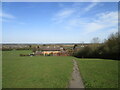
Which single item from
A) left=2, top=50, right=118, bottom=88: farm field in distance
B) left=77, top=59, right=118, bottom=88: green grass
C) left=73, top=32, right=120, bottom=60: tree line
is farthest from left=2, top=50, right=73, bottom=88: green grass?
left=73, top=32, right=120, bottom=60: tree line

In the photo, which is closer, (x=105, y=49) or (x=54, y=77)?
(x=54, y=77)

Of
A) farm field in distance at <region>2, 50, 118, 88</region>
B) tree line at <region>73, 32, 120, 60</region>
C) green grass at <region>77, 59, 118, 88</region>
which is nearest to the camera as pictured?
green grass at <region>77, 59, 118, 88</region>

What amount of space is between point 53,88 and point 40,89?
89 cm

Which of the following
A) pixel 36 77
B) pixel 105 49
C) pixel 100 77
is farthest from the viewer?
pixel 105 49

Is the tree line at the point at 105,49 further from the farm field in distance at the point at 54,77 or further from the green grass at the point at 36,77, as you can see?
the green grass at the point at 36,77

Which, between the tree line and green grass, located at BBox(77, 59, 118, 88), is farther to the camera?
the tree line

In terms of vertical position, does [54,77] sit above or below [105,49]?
below

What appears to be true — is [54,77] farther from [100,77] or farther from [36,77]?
[100,77]

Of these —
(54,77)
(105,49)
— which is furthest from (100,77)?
(105,49)

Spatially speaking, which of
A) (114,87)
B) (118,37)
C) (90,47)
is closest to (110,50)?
(118,37)

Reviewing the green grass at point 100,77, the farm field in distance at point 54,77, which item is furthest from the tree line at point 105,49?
the green grass at point 100,77

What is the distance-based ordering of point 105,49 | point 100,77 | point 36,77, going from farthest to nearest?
1. point 105,49
2. point 36,77
3. point 100,77

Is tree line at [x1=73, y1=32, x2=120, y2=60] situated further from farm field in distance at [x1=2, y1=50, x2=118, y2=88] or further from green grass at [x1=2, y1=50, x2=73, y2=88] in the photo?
green grass at [x1=2, y1=50, x2=73, y2=88]

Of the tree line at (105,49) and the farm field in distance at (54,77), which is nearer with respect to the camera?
the farm field in distance at (54,77)
